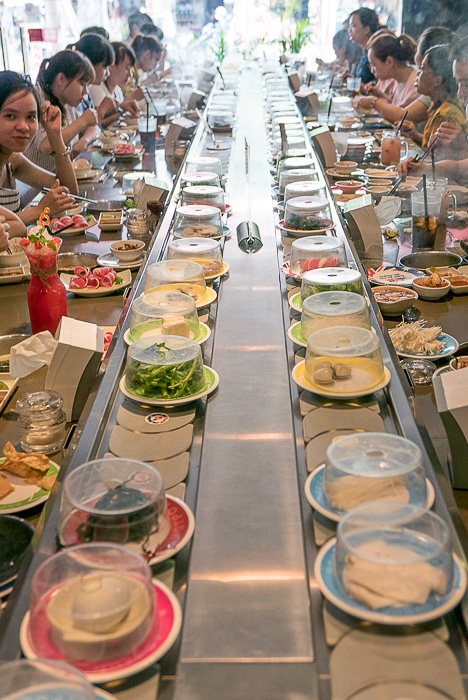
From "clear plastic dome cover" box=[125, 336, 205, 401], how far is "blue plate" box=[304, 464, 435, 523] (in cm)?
41

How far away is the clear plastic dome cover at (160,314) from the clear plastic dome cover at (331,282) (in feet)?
1.10

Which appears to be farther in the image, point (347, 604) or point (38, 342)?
point (38, 342)

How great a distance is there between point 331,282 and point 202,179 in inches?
60.8

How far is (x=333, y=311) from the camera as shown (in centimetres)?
172

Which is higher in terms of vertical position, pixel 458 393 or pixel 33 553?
pixel 458 393

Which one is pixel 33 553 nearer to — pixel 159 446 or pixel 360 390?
pixel 159 446

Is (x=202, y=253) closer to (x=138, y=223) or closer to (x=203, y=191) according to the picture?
(x=203, y=191)

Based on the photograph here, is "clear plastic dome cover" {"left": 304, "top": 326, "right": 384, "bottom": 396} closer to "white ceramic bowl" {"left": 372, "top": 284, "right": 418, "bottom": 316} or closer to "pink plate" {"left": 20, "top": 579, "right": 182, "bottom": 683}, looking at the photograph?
"pink plate" {"left": 20, "top": 579, "right": 182, "bottom": 683}

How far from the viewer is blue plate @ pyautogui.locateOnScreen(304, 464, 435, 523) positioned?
3.71ft

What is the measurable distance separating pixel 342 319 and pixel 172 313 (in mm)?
417

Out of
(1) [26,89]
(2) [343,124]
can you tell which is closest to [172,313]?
(1) [26,89]

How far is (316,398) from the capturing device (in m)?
1.54

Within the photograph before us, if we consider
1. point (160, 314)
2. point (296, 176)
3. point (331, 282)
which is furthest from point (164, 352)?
point (296, 176)

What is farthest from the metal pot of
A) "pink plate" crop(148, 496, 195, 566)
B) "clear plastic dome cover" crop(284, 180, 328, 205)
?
"pink plate" crop(148, 496, 195, 566)
